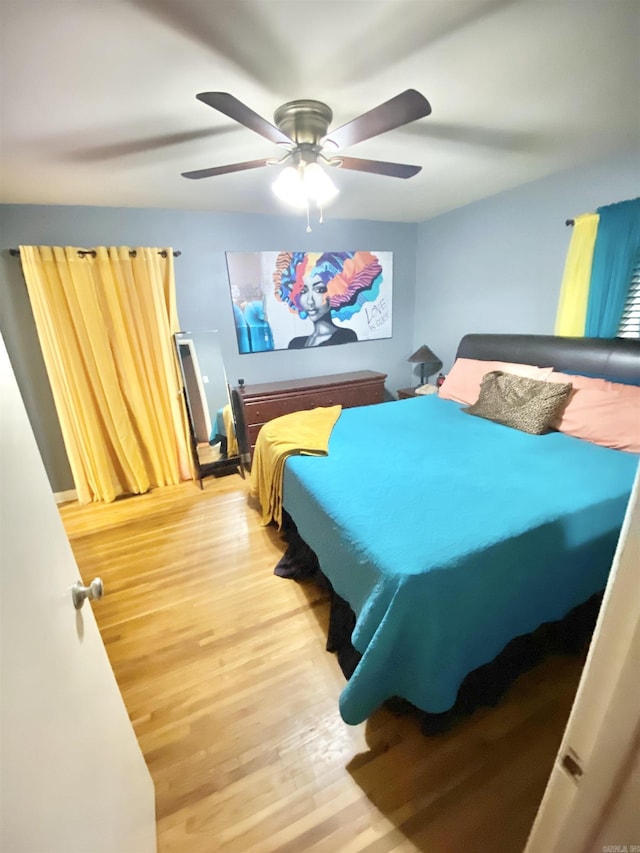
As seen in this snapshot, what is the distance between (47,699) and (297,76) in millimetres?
1880

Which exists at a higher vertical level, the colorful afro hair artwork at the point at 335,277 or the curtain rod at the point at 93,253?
the curtain rod at the point at 93,253

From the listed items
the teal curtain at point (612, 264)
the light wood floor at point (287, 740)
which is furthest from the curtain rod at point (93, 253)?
the teal curtain at point (612, 264)

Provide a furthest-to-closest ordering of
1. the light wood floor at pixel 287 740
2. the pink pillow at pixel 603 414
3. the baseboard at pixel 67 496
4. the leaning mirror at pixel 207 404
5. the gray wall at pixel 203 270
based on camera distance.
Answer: the leaning mirror at pixel 207 404 → the baseboard at pixel 67 496 → the gray wall at pixel 203 270 → the pink pillow at pixel 603 414 → the light wood floor at pixel 287 740

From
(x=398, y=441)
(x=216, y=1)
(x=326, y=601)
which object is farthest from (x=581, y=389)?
(x=216, y=1)

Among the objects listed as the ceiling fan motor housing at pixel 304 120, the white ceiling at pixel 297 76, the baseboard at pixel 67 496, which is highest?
the white ceiling at pixel 297 76

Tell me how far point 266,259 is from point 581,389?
2.75 meters

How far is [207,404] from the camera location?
3.36 m

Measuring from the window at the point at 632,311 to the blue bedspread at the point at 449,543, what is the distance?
909 mm

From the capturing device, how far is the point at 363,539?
134cm

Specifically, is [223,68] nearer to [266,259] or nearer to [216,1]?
[216,1]

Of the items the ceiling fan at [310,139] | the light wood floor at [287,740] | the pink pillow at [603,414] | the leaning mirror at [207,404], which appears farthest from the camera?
the leaning mirror at [207,404]

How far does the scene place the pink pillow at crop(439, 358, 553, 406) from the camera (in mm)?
2586

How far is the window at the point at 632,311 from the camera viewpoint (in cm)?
222

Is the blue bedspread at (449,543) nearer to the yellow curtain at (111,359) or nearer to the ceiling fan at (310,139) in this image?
the ceiling fan at (310,139)
